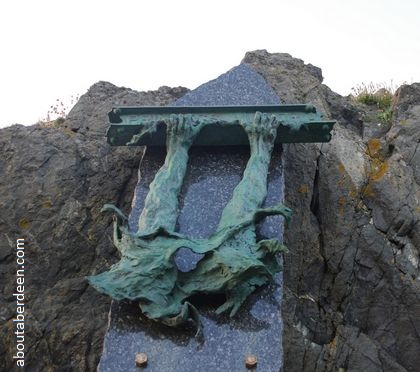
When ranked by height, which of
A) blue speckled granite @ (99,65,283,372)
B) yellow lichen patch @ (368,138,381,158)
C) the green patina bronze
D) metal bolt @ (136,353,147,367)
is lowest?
metal bolt @ (136,353,147,367)

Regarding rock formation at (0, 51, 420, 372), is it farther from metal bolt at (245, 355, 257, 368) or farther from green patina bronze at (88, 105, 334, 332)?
metal bolt at (245, 355, 257, 368)

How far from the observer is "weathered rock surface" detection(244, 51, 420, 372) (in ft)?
16.9

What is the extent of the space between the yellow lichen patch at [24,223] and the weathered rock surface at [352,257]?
2.05 m

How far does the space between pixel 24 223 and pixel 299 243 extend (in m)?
2.18

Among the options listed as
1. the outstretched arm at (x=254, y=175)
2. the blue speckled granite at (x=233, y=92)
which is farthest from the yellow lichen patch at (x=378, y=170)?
the outstretched arm at (x=254, y=175)

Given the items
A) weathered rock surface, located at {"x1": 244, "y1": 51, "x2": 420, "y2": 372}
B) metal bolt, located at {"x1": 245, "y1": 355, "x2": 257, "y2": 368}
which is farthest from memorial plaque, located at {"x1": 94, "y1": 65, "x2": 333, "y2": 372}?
weathered rock surface, located at {"x1": 244, "y1": 51, "x2": 420, "y2": 372}

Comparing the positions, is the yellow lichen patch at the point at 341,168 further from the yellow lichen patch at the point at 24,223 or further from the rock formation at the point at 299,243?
the yellow lichen patch at the point at 24,223

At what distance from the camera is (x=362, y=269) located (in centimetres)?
550

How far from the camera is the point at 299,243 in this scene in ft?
17.8

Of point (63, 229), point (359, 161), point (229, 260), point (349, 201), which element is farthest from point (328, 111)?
point (229, 260)

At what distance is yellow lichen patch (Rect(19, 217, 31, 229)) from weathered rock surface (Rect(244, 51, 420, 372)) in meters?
2.05

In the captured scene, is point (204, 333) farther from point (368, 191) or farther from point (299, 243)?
point (368, 191)

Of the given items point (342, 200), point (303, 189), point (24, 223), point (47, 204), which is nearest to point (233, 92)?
point (303, 189)

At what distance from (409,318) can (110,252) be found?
2.36m
